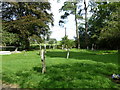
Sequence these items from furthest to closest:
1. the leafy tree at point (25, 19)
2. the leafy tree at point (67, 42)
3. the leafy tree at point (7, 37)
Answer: the leafy tree at point (67, 42) < the leafy tree at point (25, 19) < the leafy tree at point (7, 37)

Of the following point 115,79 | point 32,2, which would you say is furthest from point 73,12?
point 115,79

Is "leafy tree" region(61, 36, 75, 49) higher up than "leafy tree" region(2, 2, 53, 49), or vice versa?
"leafy tree" region(2, 2, 53, 49)

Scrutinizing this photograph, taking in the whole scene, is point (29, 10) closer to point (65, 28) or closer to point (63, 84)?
point (65, 28)

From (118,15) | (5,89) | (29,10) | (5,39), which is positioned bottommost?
(5,89)

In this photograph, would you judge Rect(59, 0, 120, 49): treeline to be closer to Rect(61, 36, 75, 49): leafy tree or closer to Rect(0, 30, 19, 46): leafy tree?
Rect(61, 36, 75, 49): leafy tree

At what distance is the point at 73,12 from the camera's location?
27562mm

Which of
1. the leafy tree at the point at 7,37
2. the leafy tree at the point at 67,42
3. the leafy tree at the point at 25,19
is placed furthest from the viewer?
the leafy tree at the point at 67,42

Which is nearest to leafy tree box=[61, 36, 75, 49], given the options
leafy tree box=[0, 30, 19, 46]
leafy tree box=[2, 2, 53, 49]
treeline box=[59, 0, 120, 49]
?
treeline box=[59, 0, 120, 49]

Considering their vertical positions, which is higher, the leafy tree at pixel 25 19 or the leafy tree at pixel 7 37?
the leafy tree at pixel 25 19

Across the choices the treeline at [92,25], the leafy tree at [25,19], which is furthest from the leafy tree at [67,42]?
the leafy tree at [25,19]

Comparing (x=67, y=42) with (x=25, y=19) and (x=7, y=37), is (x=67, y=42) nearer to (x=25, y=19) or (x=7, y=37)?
(x=25, y=19)

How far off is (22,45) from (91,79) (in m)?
17.2

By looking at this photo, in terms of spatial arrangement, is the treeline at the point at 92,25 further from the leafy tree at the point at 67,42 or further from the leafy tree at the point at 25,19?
the leafy tree at the point at 25,19

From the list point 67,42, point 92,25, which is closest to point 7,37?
point 67,42
